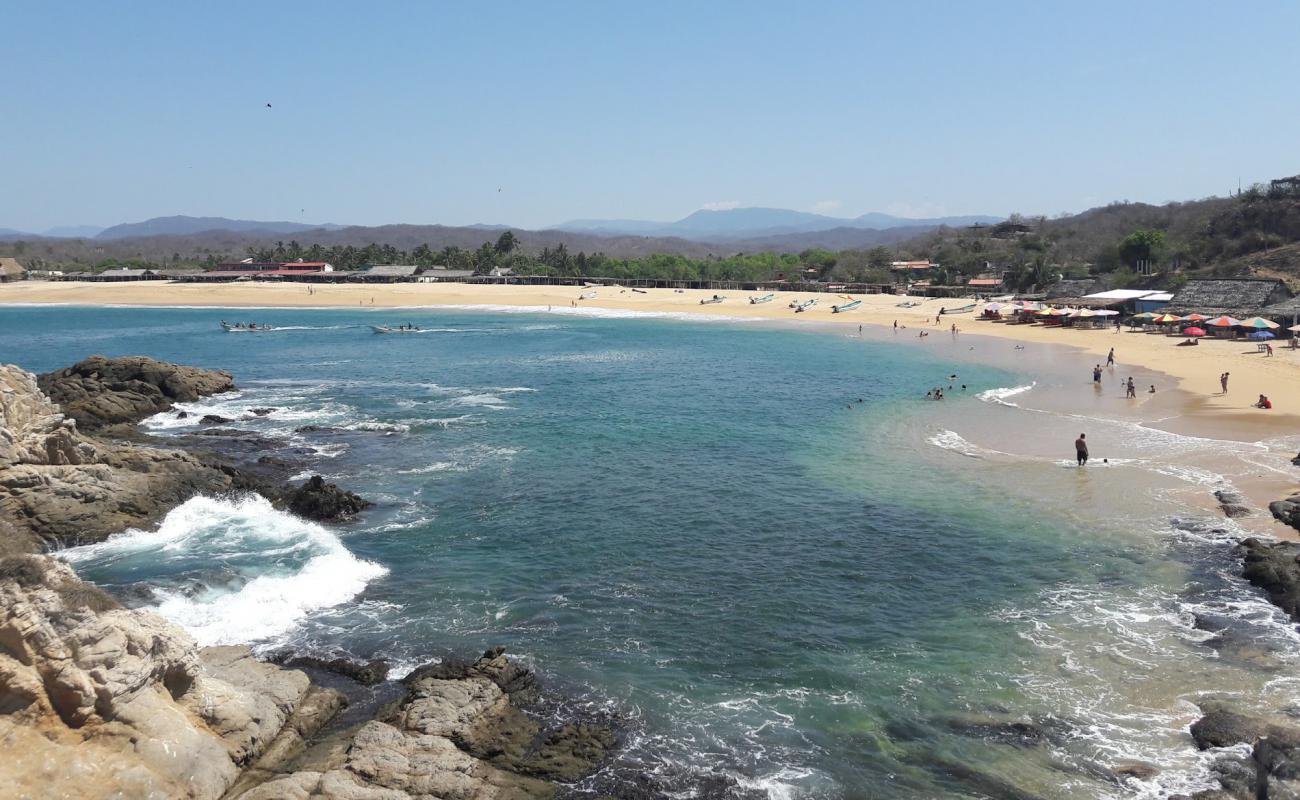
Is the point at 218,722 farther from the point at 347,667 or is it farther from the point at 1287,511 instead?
the point at 1287,511

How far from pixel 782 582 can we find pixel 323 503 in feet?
39.4

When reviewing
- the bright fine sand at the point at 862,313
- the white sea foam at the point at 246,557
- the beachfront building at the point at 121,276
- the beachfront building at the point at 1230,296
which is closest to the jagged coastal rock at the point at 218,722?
the white sea foam at the point at 246,557

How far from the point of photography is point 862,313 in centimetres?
8175

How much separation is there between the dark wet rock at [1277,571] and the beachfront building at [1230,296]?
136 feet

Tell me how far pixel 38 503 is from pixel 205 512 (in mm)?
3550

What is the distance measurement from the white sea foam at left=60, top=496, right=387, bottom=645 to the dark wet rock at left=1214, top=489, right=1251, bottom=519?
20596 mm

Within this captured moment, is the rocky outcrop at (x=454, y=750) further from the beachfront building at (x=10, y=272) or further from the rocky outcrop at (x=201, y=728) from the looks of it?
the beachfront building at (x=10, y=272)

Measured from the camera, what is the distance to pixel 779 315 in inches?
3290

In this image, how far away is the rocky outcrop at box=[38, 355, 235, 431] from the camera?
3316 centimetres

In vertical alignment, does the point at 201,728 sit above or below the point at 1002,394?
below

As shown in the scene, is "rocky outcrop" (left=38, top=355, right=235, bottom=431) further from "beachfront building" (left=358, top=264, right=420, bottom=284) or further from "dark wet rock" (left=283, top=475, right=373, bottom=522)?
"beachfront building" (left=358, top=264, right=420, bottom=284)

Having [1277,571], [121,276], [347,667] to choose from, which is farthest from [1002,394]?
[121,276]

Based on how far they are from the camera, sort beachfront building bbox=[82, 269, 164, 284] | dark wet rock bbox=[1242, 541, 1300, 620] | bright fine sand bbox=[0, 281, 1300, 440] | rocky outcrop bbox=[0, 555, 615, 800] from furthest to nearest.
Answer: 1. beachfront building bbox=[82, 269, 164, 284]
2. bright fine sand bbox=[0, 281, 1300, 440]
3. dark wet rock bbox=[1242, 541, 1300, 620]
4. rocky outcrop bbox=[0, 555, 615, 800]

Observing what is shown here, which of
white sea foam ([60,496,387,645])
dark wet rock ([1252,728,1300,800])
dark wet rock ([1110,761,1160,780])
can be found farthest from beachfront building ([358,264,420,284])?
dark wet rock ([1252,728,1300,800])
